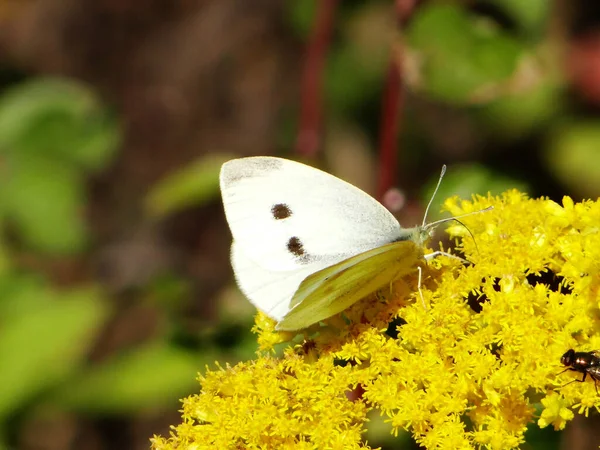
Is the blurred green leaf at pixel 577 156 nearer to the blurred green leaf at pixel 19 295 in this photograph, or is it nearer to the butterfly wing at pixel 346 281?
the butterfly wing at pixel 346 281

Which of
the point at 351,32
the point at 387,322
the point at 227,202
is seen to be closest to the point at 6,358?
the point at 227,202

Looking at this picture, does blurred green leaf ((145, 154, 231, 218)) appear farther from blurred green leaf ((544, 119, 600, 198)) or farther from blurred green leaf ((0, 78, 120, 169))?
blurred green leaf ((544, 119, 600, 198))

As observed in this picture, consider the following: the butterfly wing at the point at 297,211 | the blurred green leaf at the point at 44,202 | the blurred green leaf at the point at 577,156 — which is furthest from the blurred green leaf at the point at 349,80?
the butterfly wing at the point at 297,211

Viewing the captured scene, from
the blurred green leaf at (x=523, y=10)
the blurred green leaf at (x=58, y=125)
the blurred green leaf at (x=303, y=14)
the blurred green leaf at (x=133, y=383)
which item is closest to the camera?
the blurred green leaf at (x=523, y=10)

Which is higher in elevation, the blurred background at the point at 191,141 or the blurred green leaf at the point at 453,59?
the blurred green leaf at the point at 453,59

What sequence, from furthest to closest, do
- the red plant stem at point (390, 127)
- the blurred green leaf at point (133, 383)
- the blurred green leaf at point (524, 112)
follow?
1. the blurred green leaf at point (524, 112)
2. the blurred green leaf at point (133, 383)
3. the red plant stem at point (390, 127)

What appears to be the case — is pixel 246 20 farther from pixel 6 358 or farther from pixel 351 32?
pixel 6 358

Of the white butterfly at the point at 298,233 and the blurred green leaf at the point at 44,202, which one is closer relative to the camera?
the white butterfly at the point at 298,233
